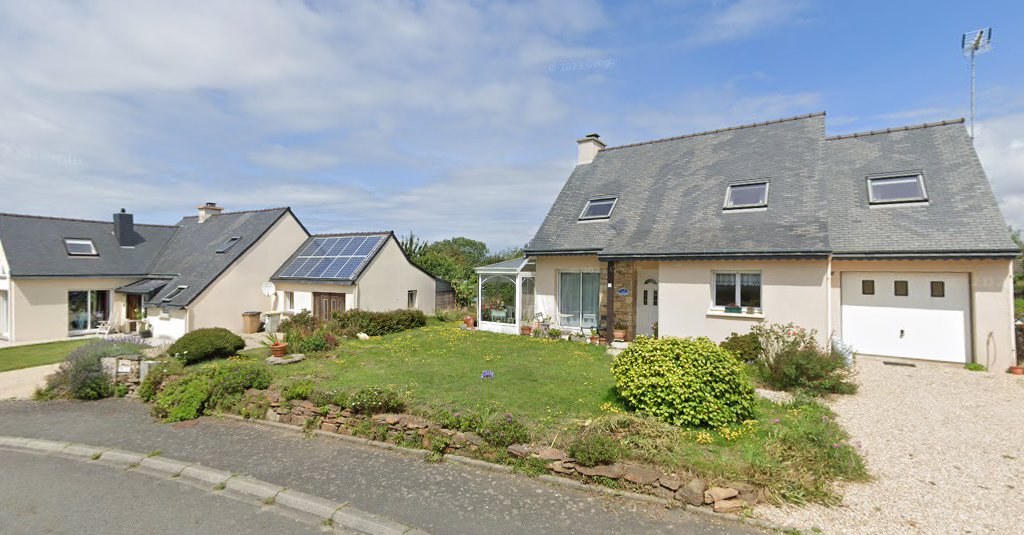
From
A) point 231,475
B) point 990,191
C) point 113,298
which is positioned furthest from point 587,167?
point 113,298

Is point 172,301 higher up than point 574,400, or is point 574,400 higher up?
point 172,301

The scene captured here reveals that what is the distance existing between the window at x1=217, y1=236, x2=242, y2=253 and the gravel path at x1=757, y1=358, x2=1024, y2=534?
79.5 ft

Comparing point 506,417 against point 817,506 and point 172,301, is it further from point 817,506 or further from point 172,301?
point 172,301

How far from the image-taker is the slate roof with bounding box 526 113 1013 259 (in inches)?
490

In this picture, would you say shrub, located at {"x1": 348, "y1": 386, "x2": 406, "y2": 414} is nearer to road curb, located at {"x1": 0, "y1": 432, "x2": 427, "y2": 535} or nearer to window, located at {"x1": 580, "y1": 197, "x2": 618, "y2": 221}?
road curb, located at {"x1": 0, "y1": 432, "x2": 427, "y2": 535}

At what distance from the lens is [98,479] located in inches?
277

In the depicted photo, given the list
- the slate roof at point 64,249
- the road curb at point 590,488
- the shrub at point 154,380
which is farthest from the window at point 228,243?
the road curb at point 590,488

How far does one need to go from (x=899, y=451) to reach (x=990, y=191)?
10529 millimetres

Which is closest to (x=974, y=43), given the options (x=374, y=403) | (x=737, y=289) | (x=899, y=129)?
(x=899, y=129)

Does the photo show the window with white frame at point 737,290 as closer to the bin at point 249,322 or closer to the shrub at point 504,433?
the shrub at point 504,433

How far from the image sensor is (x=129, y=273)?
75.0 feet

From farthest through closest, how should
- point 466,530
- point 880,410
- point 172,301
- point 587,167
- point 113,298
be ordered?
1. point 113,298
2. point 587,167
3. point 172,301
4. point 880,410
5. point 466,530

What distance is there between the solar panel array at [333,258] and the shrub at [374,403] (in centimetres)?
1290

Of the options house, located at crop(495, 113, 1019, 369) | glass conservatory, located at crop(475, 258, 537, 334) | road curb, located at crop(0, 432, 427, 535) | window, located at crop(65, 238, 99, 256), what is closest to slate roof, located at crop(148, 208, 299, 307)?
window, located at crop(65, 238, 99, 256)
